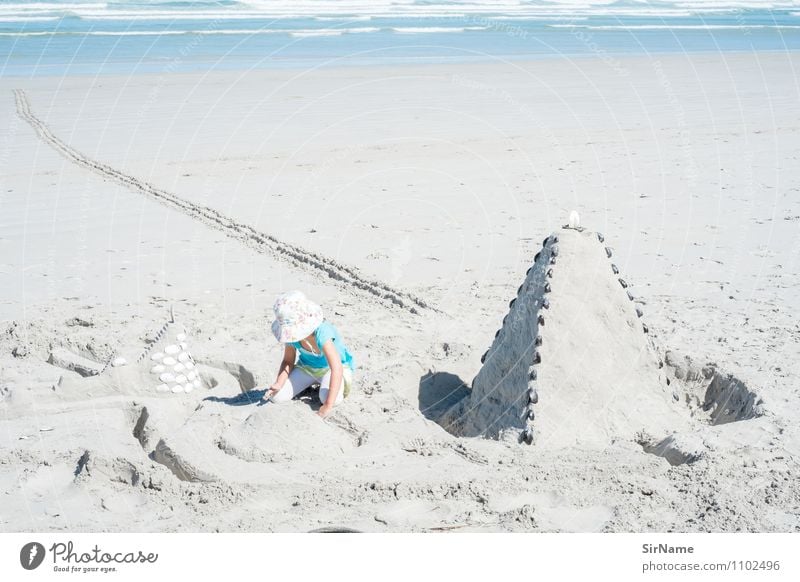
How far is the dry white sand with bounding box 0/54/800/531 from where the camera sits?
186 inches

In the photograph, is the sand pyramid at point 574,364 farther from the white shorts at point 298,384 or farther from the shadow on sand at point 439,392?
the white shorts at point 298,384

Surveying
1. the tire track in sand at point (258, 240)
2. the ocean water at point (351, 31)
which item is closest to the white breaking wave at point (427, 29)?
the ocean water at point (351, 31)

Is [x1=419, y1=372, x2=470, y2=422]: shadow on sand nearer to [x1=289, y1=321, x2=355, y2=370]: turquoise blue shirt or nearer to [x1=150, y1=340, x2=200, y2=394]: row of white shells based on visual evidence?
[x1=289, y1=321, x2=355, y2=370]: turquoise blue shirt

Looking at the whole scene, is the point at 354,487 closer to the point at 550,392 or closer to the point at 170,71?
the point at 550,392

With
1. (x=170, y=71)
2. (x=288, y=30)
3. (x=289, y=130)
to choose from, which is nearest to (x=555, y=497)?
(x=289, y=130)

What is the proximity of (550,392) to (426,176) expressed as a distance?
7.02 metres

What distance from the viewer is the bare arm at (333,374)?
5410mm

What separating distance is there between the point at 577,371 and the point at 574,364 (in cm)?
4

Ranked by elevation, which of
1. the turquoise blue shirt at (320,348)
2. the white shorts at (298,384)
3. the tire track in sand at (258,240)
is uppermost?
the tire track in sand at (258,240)

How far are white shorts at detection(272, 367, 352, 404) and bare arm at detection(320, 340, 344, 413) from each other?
16 cm

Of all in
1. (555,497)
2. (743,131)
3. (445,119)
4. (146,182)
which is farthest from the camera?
(445,119)

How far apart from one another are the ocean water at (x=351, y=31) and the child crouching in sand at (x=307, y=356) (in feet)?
51.2

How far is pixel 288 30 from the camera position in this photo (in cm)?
3156

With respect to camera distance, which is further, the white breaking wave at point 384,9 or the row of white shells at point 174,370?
the white breaking wave at point 384,9
